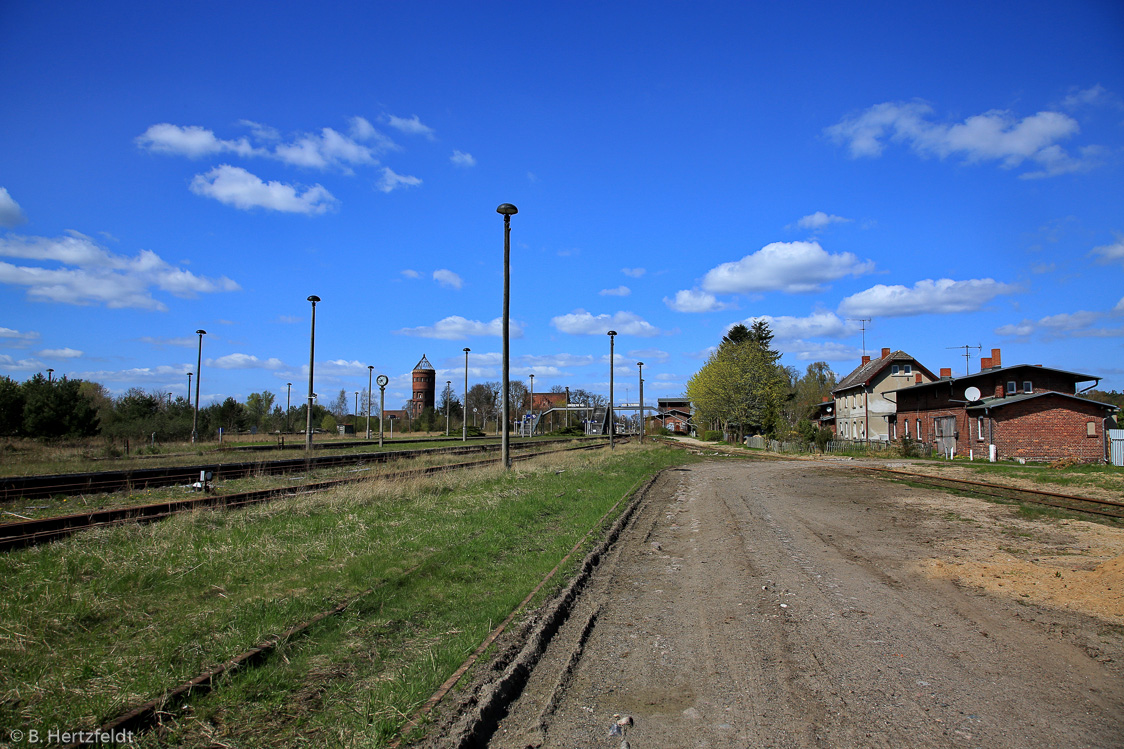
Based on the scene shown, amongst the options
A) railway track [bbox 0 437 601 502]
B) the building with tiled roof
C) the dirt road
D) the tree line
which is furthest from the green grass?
the building with tiled roof

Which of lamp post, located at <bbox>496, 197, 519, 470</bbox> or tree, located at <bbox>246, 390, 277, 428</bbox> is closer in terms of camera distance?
lamp post, located at <bbox>496, 197, 519, 470</bbox>

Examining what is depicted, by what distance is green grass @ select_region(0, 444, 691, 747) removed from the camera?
3.91 metres

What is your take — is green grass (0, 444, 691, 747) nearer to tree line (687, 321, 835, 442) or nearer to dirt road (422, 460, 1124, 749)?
dirt road (422, 460, 1124, 749)

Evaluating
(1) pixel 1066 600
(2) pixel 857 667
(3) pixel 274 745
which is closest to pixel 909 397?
(1) pixel 1066 600

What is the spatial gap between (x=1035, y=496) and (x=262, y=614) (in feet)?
64.0

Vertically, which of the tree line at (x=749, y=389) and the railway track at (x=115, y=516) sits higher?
the tree line at (x=749, y=389)

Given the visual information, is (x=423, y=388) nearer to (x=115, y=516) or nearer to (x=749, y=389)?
(x=749, y=389)

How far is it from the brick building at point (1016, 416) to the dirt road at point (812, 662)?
30.3 meters

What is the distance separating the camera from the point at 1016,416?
33125 millimetres

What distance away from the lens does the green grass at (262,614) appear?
12.8 ft

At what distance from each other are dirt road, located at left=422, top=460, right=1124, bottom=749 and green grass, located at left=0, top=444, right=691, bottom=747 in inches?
41.5

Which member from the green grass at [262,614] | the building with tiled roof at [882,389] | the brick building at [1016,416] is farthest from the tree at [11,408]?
the building with tiled roof at [882,389]

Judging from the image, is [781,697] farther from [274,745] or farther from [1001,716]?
[274,745]

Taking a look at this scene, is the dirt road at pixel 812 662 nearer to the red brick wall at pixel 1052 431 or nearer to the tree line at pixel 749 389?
the red brick wall at pixel 1052 431
